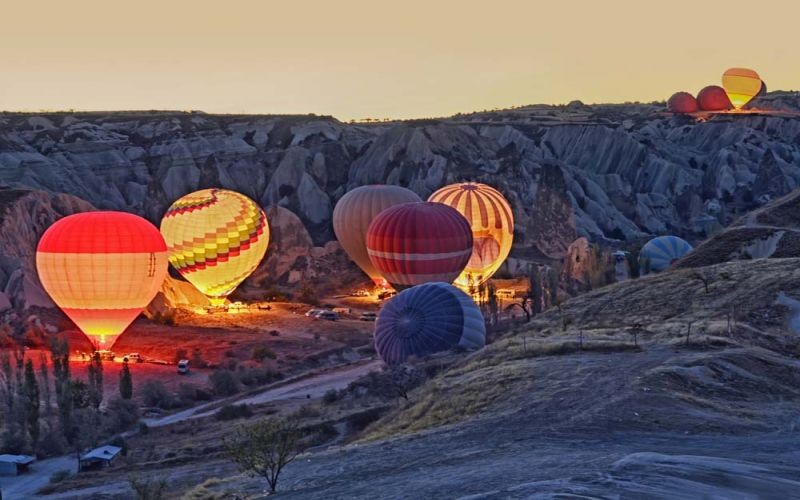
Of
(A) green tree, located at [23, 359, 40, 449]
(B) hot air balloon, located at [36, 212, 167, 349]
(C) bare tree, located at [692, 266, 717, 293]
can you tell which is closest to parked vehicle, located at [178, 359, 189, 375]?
(B) hot air balloon, located at [36, 212, 167, 349]

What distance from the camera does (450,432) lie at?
1609 cm

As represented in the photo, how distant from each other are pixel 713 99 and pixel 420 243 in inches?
2736

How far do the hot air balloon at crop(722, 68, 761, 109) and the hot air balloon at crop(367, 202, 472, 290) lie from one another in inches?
2784

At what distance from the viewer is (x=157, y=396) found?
96.4ft

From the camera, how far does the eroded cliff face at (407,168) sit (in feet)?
197

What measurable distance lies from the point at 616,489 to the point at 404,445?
5945mm

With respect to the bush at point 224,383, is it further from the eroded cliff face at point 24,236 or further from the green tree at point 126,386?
the eroded cliff face at point 24,236

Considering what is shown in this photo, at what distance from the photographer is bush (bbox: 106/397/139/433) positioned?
26500 millimetres

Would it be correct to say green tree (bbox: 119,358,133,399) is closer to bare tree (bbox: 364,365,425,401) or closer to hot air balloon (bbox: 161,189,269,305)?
bare tree (bbox: 364,365,425,401)

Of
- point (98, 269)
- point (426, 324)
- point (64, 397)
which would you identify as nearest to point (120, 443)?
point (64, 397)

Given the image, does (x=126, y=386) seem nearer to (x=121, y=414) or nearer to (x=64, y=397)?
(x=121, y=414)

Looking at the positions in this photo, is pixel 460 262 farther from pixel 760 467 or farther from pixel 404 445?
pixel 760 467

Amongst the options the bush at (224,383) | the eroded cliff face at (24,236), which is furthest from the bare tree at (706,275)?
the eroded cliff face at (24,236)

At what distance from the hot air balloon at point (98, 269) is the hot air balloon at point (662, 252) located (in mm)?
21234
